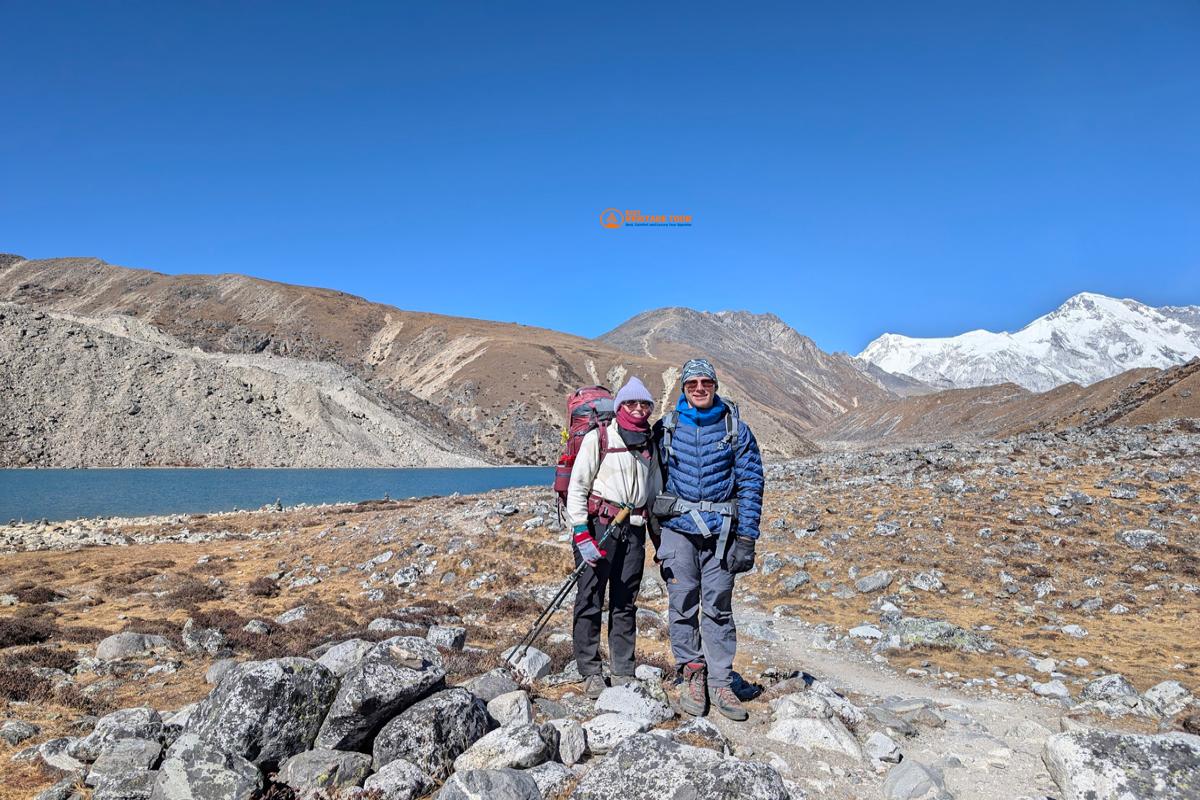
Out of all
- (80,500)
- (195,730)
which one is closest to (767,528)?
(195,730)

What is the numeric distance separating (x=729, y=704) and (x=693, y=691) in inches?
14.3

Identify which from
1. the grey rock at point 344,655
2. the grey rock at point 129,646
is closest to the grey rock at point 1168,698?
the grey rock at point 344,655

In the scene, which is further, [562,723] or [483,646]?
[483,646]

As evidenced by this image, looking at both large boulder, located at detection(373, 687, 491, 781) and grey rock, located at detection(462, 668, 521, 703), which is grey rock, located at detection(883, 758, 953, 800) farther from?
grey rock, located at detection(462, 668, 521, 703)

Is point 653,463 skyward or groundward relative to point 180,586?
skyward

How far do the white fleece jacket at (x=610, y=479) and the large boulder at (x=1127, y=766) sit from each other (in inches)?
155

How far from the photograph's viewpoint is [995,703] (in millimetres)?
7863

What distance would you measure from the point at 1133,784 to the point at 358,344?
198m

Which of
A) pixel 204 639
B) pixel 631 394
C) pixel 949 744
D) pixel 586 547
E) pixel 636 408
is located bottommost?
pixel 204 639

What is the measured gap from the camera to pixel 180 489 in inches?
2195

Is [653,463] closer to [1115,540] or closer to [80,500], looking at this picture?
Answer: [1115,540]

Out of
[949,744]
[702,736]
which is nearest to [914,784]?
[949,744]

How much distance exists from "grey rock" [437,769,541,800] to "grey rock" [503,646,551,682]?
9.13 feet

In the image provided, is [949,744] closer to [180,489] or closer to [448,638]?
[448,638]
